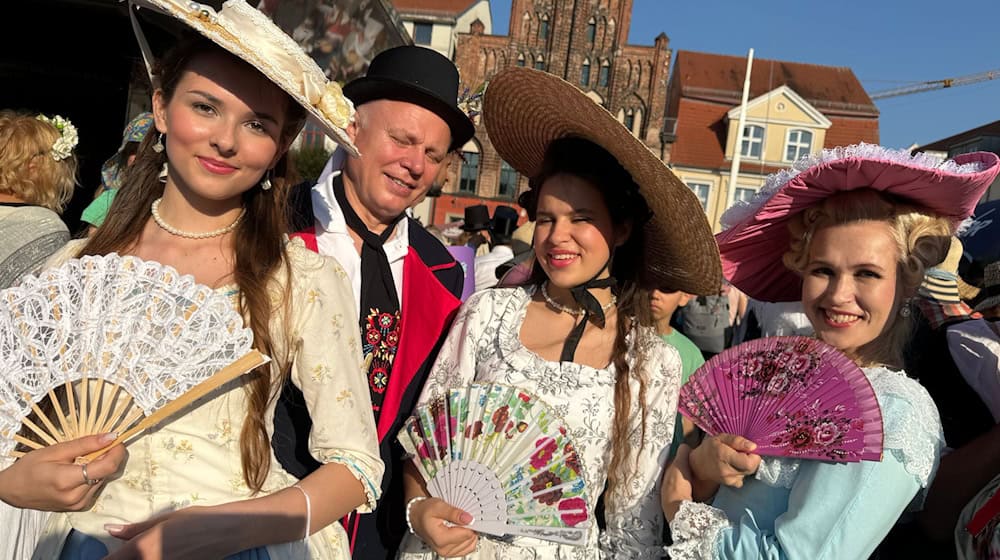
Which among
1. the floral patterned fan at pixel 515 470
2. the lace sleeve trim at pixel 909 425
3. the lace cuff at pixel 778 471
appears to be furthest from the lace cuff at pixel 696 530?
the lace sleeve trim at pixel 909 425

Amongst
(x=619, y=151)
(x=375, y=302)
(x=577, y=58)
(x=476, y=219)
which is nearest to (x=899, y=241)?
(x=619, y=151)

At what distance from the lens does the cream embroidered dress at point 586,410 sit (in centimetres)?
200

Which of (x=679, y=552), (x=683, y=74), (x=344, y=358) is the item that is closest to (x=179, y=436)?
(x=344, y=358)

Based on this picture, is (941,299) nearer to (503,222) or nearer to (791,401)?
(791,401)

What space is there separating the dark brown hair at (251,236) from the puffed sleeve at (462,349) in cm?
63

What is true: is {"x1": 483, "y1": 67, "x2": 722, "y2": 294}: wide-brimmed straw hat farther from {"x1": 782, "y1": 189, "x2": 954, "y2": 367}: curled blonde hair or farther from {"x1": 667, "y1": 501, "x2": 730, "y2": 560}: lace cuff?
{"x1": 667, "y1": 501, "x2": 730, "y2": 560}: lace cuff

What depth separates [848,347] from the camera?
5.84ft

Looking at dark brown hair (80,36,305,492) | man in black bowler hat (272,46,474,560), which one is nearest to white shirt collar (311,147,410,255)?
man in black bowler hat (272,46,474,560)

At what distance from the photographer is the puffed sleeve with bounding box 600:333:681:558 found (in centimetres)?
203

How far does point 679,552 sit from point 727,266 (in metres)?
0.93

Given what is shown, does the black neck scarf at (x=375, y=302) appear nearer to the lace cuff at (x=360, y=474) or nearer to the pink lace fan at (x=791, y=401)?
the lace cuff at (x=360, y=474)

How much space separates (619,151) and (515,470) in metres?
0.96

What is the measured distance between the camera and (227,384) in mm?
1497

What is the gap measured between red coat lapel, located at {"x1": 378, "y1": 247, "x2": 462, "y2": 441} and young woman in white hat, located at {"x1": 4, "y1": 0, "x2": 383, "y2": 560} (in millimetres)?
539
